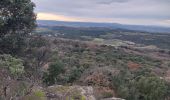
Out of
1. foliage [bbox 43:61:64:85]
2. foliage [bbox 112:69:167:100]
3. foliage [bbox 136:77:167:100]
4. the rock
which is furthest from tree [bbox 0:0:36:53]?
foliage [bbox 136:77:167:100]

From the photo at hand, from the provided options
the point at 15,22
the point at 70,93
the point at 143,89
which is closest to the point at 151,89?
the point at 143,89

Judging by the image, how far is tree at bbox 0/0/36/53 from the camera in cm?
1752

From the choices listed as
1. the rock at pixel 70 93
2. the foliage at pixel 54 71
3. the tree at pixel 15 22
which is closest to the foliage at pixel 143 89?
the foliage at pixel 54 71

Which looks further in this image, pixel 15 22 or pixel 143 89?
pixel 143 89

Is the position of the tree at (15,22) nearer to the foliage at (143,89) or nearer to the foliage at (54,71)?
the foliage at (54,71)

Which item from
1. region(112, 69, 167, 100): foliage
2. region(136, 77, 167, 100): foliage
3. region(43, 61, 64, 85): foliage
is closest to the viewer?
region(112, 69, 167, 100): foliage

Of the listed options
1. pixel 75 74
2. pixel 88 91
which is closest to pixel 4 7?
pixel 88 91

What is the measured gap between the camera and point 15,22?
59.4ft

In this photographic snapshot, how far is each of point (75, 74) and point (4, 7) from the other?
10351 millimetres

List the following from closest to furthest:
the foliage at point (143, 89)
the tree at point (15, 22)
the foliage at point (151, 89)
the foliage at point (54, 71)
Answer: the tree at point (15, 22), the foliage at point (143, 89), the foliage at point (151, 89), the foliage at point (54, 71)

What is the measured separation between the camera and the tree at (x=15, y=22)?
17516 millimetres

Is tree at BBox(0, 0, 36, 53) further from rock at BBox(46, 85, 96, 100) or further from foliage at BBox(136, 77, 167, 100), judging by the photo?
foliage at BBox(136, 77, 167, 100)

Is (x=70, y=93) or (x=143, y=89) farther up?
(x=70, y=93)

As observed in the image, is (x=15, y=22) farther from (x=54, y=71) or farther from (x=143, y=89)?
(x=143, y=89)
